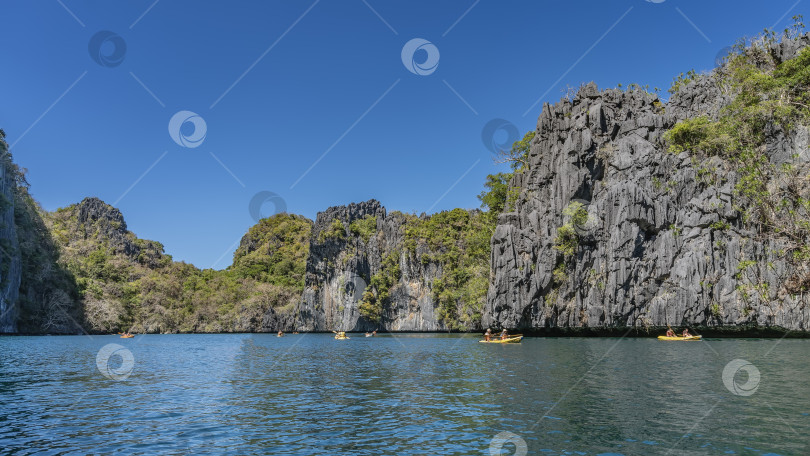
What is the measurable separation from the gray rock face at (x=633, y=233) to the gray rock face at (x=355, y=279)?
3872cm

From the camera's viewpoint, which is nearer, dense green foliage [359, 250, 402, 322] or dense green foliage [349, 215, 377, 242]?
dense green foliage [359, 250, 402, 322]

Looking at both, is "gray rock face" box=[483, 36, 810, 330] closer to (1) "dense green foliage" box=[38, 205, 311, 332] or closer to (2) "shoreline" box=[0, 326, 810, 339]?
(2) "shoreline" box=[0, 326, 810, 339]

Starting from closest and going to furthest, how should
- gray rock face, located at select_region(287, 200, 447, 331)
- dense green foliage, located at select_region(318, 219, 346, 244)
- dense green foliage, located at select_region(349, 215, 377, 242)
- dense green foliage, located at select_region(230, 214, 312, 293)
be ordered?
gray rock face, located at select_region(287, 200, 447, 331) < dense green foliage, located at select_region(318, 219, 346, 244) < dense green foliage, located at select_region(349, 215, 377, 242) < dense green foliage, located at select_region(230, 214, 312, 293)

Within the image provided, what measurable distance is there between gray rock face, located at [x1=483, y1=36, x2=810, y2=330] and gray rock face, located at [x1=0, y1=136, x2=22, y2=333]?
74.2 metres

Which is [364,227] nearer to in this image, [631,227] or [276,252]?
[276,252]

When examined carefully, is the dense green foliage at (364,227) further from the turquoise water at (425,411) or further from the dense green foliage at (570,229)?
the turquoise water at (425,411)

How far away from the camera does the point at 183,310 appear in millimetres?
124625

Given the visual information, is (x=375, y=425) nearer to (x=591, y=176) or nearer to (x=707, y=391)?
(x=707, y=391)

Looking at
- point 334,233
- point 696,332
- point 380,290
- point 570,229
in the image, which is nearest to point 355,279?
point 380,290

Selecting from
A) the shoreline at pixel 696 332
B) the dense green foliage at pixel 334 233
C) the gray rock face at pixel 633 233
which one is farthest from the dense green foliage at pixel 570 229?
the dense green foliage at pixel 334 233

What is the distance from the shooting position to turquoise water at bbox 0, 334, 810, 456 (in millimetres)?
10969

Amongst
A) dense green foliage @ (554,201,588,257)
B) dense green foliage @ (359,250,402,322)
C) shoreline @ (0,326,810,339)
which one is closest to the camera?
shoreline @ (0,326,810,339)

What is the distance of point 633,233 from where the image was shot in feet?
178

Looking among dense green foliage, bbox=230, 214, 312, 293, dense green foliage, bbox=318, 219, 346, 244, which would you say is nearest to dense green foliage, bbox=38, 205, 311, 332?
dense green foliage, bbox=230, 214, 312, 293
